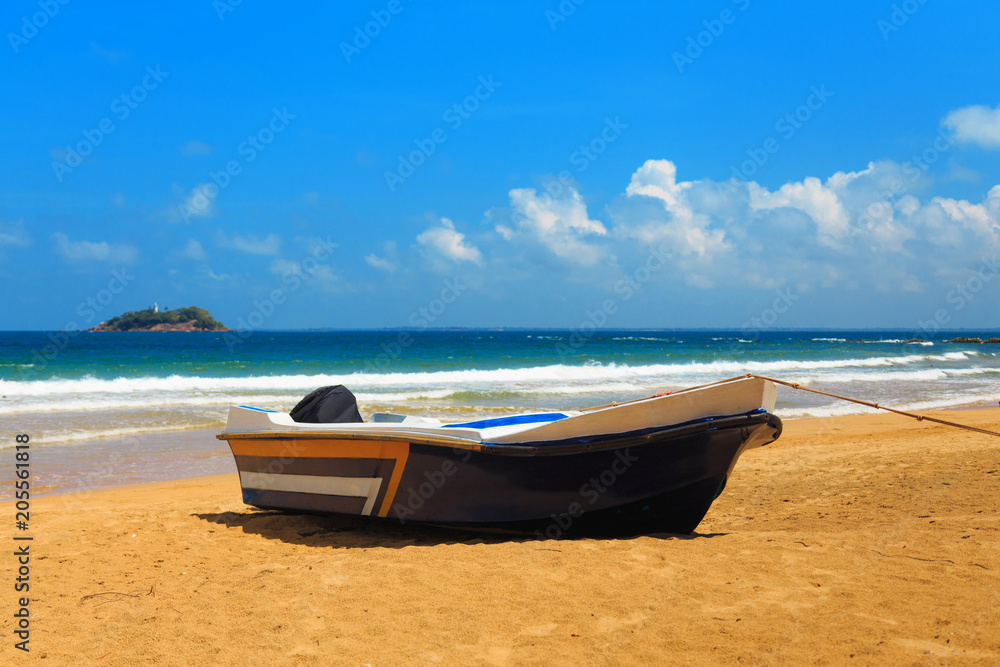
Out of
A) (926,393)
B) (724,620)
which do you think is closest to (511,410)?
(724,620)

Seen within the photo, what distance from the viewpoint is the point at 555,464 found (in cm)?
483

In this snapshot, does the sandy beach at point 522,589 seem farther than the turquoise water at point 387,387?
No

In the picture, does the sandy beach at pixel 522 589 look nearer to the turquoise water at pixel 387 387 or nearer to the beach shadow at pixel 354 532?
the beach shadow at pixel 354 532

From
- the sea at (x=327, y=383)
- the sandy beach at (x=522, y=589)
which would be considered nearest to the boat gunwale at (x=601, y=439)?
the sandy beach at (x=522, y=589)

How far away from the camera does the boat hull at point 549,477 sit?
15.5 ft

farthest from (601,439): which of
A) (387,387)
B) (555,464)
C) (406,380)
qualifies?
(406,380)

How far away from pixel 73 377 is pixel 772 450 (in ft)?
83.0

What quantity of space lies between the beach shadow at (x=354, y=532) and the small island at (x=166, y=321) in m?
121

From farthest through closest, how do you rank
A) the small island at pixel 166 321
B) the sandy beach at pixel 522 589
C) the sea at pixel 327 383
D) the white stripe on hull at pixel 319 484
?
the small island at pixel 166 321, the sea at pixel 327 383, the white stripe on hull at pixel 319 484, the sandy beach at pixel 522 589

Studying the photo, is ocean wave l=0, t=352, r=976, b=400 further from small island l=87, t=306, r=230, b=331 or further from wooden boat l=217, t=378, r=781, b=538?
small island l=87, t=306, r=230, b=331

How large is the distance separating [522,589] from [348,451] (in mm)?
2111

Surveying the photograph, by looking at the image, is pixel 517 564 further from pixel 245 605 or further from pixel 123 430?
pixel 123 430

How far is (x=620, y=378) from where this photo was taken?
26.7 meters

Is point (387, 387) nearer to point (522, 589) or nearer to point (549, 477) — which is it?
point (549, 477)
